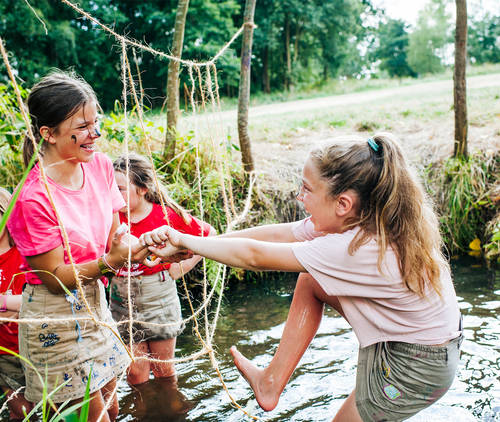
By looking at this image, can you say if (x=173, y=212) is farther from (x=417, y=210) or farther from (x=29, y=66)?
(x=29, y=66)

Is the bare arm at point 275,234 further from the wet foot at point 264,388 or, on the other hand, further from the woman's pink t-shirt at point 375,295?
the wet foot at point 264,388

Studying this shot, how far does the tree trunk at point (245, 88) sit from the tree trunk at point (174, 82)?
0.62m

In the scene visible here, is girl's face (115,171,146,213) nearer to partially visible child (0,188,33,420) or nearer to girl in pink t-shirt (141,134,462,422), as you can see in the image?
partially visible child (0,188,33,420)

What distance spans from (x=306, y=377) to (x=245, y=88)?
10.00 ft

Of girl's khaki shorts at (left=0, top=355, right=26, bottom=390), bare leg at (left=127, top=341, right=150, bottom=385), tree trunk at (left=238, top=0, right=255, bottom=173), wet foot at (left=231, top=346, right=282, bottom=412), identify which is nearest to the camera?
wet foot at (left=231, top=346, right=282, bottom=412)

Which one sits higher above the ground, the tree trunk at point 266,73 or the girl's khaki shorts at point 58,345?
the tree trunk at point 266,73

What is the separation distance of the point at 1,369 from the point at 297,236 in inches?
66.6

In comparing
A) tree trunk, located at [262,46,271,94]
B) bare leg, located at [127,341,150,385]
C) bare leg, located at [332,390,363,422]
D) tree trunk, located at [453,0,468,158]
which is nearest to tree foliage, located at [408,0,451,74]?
tree trunk, located at [262,46,271,94]

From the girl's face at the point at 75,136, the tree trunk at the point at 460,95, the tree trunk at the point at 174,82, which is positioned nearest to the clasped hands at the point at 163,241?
the girl's face at the point at 75,136

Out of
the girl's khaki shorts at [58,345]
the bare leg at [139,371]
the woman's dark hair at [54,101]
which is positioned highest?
the woman's dark hair at [54,101]

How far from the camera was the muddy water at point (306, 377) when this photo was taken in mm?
2787

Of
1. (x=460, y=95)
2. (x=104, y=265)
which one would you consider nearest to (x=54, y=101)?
(x=104, y=265)

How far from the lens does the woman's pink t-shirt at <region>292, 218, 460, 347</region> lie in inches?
71.3

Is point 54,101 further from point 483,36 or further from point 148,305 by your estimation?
point 483,36
